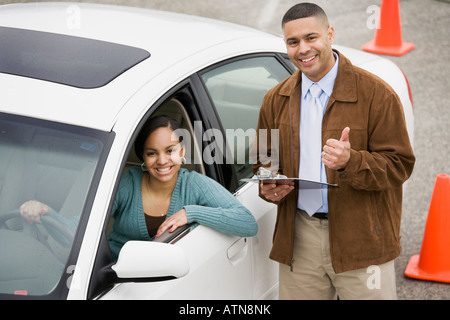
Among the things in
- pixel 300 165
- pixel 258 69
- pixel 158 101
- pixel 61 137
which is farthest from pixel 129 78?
pixel 258 69

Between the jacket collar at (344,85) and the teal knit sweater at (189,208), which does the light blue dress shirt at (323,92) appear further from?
the teal knit sweater at (189,208)

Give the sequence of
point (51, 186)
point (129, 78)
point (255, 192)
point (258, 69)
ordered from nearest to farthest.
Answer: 1. point (51, 186)
2. point (129, 78)
3. point (255, 192)
4. point (258, 69)

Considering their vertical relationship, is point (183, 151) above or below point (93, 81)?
below

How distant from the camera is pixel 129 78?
295 cm

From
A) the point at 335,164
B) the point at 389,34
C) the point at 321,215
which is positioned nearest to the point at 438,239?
the point at 321,215

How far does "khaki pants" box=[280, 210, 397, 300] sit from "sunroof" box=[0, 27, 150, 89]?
3.36 feet

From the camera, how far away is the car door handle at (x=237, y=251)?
10.4 ft

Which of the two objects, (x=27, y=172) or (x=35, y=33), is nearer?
(x=27, y=172)

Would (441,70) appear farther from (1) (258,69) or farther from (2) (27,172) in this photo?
(2) (27,172)

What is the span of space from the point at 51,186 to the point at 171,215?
62 cm

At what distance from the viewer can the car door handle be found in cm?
318

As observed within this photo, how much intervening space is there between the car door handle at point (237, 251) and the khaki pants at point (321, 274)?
8.2 inches

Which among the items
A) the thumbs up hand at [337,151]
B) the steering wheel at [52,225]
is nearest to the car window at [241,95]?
the thumbs up hand at [337,151]

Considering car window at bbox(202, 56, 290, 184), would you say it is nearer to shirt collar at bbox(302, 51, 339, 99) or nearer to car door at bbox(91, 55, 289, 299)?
car door at bbox(91, 55, 289, 299)
